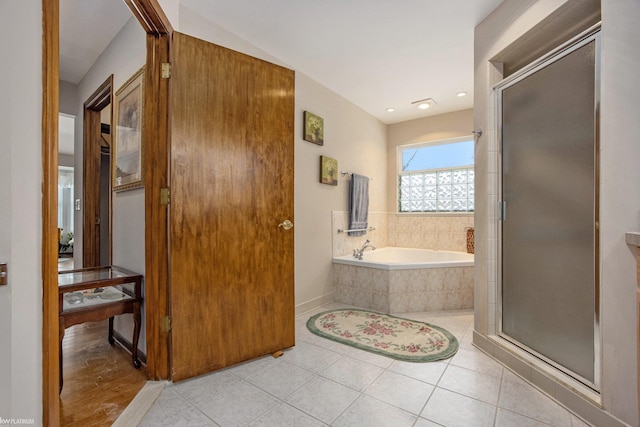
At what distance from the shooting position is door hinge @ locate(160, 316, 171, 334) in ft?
5.62

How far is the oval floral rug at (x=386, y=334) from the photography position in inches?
84.1

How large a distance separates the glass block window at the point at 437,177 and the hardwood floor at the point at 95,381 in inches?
153

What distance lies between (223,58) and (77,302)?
1.77 m

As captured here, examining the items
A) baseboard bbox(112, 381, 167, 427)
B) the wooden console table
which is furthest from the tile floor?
the wooden console table

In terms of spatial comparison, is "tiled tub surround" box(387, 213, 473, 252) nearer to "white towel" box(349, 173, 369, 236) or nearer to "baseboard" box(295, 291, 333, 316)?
"white towel" box(349, 173, 369, 236)

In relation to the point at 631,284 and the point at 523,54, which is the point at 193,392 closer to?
the point at 631,284

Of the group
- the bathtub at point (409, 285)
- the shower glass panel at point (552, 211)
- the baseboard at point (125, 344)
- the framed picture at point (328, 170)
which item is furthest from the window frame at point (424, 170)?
the baseboard at point (125, 344)

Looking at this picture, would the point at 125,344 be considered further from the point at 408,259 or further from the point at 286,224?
the point at 408,259

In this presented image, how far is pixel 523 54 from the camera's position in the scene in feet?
6.73

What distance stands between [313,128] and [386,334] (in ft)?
7.10

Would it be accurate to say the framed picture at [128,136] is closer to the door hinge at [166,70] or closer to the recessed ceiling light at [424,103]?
the door hinge at [166,70]

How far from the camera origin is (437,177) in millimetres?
4258

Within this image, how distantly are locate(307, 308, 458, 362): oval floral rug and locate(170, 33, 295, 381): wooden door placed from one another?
21.2 inches

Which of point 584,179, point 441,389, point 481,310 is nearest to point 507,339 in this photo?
point 481,310
